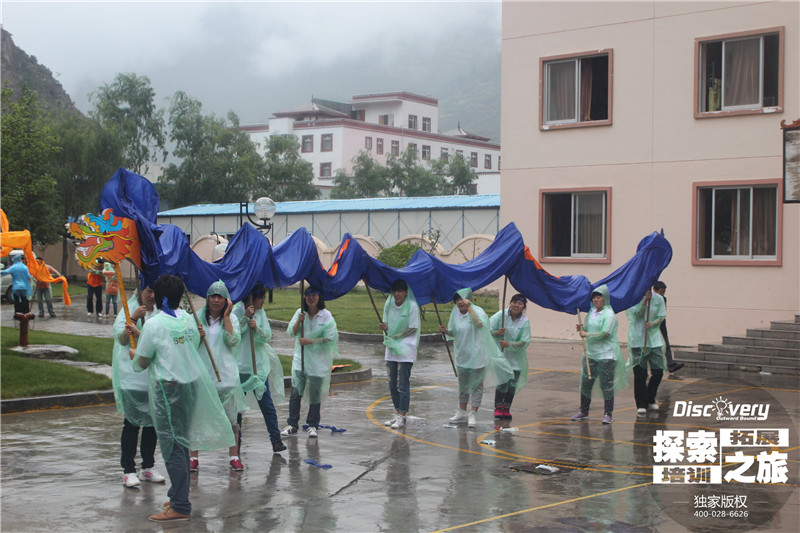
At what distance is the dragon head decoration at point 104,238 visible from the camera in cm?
824

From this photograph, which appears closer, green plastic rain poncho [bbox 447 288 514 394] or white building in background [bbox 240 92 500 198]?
green plastic rain poncho [bbox 447 288 514 394]

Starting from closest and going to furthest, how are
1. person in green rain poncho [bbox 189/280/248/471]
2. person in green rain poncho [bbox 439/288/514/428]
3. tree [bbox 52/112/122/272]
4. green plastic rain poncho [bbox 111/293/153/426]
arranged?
green plastic rain poncho [bbox 111/293/153/426], person in green rain poncho [bbox 189/280/248/471], person in green rain poncho [bbox 439/288/514/428], tree [bbox 52/112/122/272]

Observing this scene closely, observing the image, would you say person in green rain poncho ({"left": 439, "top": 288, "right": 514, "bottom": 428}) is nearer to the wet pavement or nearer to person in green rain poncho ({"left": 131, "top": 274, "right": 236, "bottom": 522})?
the wet pavement

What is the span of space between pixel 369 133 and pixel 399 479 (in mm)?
77439

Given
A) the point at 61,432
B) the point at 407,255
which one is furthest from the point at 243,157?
the point at 61,432

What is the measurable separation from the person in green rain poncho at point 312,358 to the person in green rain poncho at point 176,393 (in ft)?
10.9

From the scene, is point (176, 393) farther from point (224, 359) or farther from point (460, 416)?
point (460, 416)

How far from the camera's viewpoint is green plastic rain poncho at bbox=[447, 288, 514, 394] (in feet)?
38.9

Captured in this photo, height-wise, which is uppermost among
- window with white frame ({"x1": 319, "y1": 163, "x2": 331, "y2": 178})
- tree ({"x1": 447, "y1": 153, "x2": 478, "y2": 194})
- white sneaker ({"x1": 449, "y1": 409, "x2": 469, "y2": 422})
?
window with white frame ({"x1": 319, "y1": 163, "x2": 331, "y2": 178})

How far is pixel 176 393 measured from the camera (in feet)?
24.1

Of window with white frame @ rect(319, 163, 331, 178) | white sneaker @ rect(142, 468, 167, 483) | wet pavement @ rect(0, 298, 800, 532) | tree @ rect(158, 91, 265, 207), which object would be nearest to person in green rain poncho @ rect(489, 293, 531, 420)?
wet pavement @ rect(0, 298, 800, 532)

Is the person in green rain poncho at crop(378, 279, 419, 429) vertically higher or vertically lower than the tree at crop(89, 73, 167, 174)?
lower

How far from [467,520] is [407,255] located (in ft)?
70.4

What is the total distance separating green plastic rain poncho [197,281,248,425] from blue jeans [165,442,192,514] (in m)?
1.59
